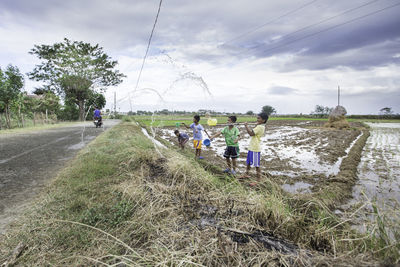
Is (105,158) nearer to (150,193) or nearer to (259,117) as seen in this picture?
(150,193)

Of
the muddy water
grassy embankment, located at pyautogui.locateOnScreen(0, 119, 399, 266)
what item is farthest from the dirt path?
the muddy water

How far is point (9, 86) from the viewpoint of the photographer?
15.8 m

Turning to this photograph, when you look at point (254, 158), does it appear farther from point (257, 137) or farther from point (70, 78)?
point (70, 78)

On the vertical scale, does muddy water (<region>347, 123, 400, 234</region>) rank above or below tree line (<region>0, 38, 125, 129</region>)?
below

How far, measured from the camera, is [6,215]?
9.86 ft

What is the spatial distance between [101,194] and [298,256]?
130 inches

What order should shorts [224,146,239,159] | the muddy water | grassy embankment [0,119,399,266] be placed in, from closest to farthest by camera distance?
grassy embankment [0,119,399,266], the muddy water, shorts [224,146,239,159]

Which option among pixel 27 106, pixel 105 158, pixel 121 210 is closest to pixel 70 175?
pixel 105 158

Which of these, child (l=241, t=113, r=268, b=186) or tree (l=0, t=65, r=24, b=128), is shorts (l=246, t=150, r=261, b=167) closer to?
child (l=241, t=113, r=268, b=186)

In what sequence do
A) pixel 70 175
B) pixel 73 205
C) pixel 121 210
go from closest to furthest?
pixel 121 210 → pixel 73 205 → pixel 70 175

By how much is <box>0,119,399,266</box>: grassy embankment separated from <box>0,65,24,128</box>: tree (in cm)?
1743

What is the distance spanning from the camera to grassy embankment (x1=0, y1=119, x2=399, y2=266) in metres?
1.85

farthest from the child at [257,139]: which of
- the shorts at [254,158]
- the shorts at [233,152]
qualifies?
the shorts at [233,152]

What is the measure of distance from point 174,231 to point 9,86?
20.7m
